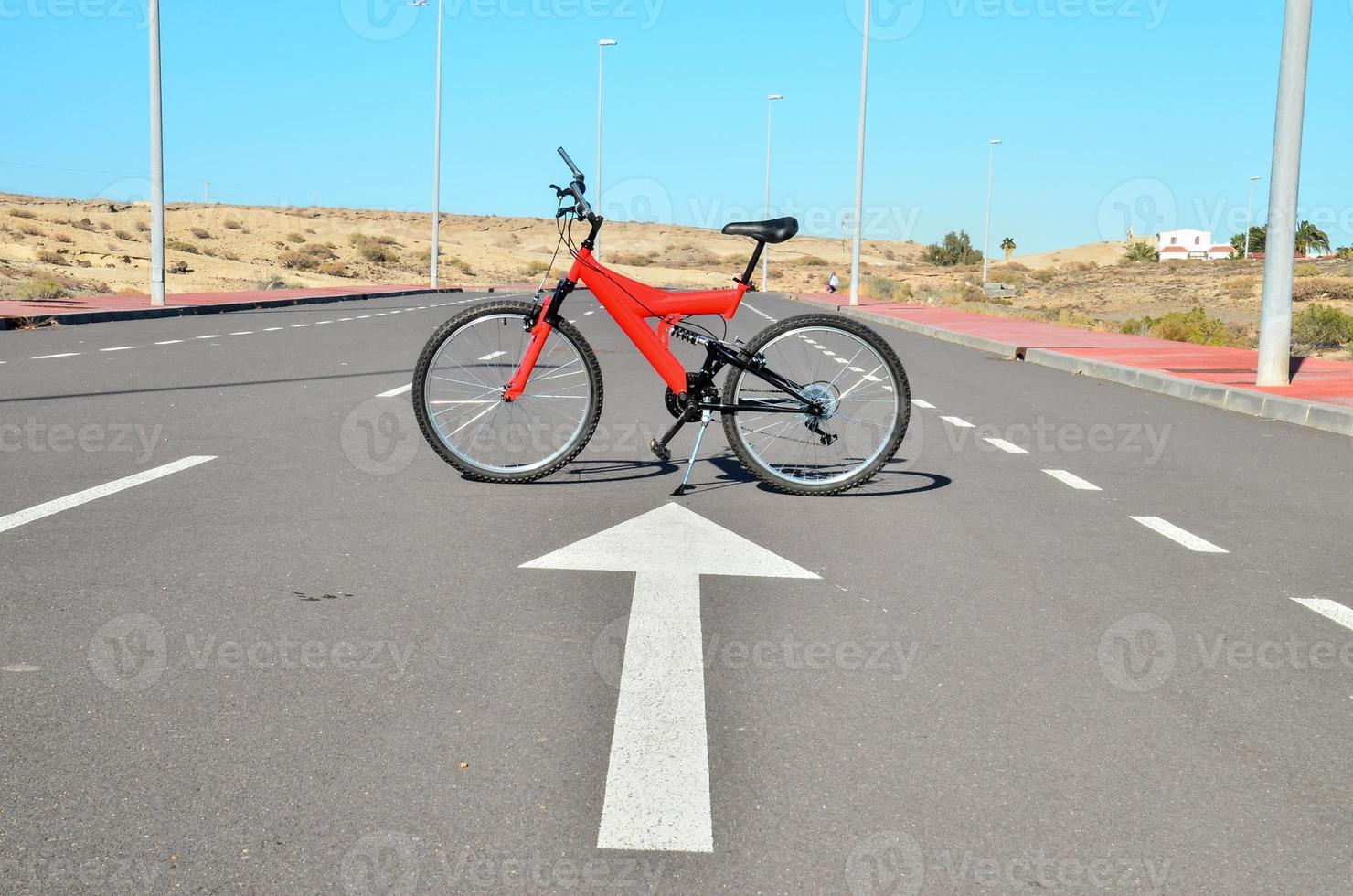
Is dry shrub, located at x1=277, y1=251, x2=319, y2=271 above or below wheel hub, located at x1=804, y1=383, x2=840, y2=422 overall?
above

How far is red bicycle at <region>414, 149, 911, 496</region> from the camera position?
772cm

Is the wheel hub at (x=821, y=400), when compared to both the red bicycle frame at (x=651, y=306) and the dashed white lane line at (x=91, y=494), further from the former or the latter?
the dashed white lane line at (x=91, y=494)

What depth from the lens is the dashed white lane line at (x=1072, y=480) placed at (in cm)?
862

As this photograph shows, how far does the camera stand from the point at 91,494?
736 cm

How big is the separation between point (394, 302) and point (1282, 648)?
3419 cm

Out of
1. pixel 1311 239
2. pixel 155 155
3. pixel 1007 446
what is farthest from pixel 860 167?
pixel 1311 239

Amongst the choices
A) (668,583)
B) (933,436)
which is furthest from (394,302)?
(668,583)

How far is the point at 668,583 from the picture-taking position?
5.71 m

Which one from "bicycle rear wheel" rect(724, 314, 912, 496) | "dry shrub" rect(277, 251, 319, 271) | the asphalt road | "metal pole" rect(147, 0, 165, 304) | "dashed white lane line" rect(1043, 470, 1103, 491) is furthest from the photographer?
"dry shrub" rect(277, 251, 319, 271)

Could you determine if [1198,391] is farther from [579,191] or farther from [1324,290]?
[1324,290]

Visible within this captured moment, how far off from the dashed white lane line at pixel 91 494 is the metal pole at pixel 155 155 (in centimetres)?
2201

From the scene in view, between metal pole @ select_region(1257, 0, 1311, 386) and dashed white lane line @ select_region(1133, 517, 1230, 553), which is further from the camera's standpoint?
metal pole @ select_region(1257, 0, 1311, 386)

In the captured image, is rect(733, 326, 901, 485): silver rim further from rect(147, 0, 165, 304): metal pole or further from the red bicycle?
rect(147, 0, 165, 304): metal pole

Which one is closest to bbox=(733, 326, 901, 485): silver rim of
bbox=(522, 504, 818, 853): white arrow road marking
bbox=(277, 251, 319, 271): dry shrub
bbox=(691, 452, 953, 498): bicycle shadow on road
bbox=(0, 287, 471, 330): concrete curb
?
bbox=(691, 452, 953, 498): bicycle shadow on road
